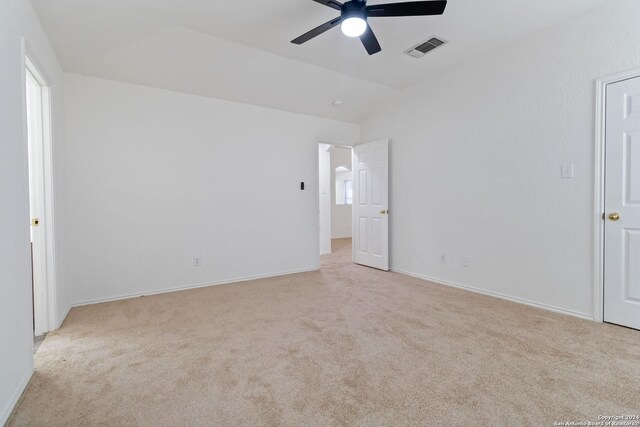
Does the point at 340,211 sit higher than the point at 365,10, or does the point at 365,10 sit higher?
the point at 365,10

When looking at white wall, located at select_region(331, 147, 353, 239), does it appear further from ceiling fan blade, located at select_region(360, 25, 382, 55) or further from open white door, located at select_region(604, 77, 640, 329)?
open white door, located at select_region(604, 77, 640, 329)

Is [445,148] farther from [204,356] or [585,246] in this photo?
[204,356]

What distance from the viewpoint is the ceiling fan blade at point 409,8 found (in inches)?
81.0

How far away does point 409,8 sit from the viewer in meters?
2.14

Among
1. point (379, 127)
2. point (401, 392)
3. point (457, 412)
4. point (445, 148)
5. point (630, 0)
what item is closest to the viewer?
point (457, 412)

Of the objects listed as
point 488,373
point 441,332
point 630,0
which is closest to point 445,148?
point 630,0

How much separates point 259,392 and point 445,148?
11.6ft

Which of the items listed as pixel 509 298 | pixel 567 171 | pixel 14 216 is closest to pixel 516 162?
pixel 567 171

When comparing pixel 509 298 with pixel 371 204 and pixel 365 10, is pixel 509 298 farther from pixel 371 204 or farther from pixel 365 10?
pixel 365 10

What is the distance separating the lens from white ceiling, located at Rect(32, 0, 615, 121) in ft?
8.46

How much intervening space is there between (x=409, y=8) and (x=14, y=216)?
2.83m

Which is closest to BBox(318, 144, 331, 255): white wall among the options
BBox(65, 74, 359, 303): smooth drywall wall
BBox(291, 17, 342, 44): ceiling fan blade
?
BBox(65, 74, 359, 303): smooth drywall wall

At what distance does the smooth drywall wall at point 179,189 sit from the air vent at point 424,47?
1909 millimetres

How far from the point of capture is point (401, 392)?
1.76 metres
